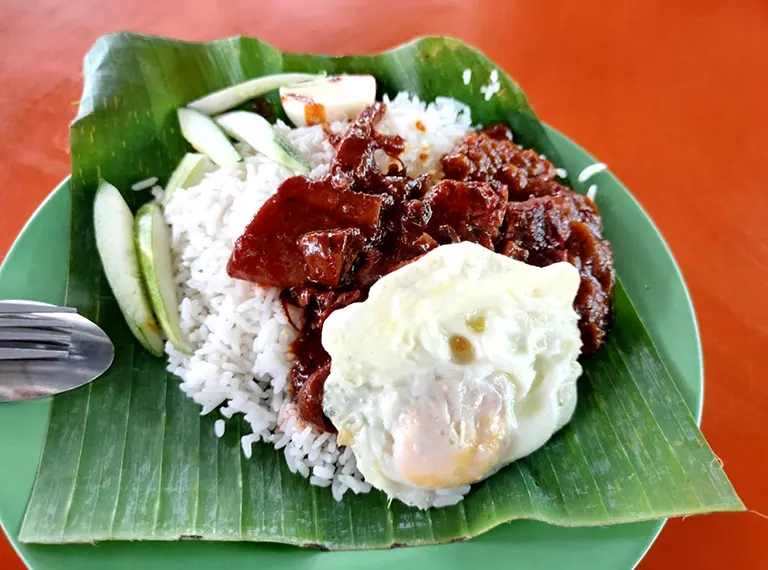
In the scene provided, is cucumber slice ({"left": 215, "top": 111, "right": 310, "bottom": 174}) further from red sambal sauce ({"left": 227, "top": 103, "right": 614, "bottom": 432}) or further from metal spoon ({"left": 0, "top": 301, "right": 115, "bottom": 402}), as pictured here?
metal spoon ({"left": 0, "top": 301, "right": 115, "bottom": 402})

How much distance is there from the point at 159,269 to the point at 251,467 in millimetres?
1029

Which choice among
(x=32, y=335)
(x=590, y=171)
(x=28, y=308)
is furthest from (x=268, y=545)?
(x=590, y=171)

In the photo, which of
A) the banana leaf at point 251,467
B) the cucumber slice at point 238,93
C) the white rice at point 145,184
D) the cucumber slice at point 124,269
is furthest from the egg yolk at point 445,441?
the cucumber slice at point 238,93

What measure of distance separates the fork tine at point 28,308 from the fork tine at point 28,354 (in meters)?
0.19

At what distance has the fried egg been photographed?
7.82ft

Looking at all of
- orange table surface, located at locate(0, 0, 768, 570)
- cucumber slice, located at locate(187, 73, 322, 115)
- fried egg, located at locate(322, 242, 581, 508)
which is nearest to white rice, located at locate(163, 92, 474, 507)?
fried egg, located at locate(322, 242, 581, 508)

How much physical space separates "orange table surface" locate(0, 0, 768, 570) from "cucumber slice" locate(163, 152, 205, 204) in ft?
3.37

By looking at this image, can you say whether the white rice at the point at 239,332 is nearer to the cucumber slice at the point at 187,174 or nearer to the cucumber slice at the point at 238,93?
the cucumber slice at the point at 187,174

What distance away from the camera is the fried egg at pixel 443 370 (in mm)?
2385

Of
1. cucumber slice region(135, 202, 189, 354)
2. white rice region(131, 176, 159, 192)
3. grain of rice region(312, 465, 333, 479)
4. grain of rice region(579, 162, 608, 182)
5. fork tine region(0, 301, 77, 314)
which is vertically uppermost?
grain of rice region(579, 162, 608, 182)

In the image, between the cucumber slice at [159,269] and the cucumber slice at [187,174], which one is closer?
the cucumber slice at [159,269]

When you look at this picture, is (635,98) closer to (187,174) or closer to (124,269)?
(187,174)

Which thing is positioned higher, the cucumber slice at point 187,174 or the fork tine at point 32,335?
the cucumber slice at point 187,174

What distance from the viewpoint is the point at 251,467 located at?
258cm
